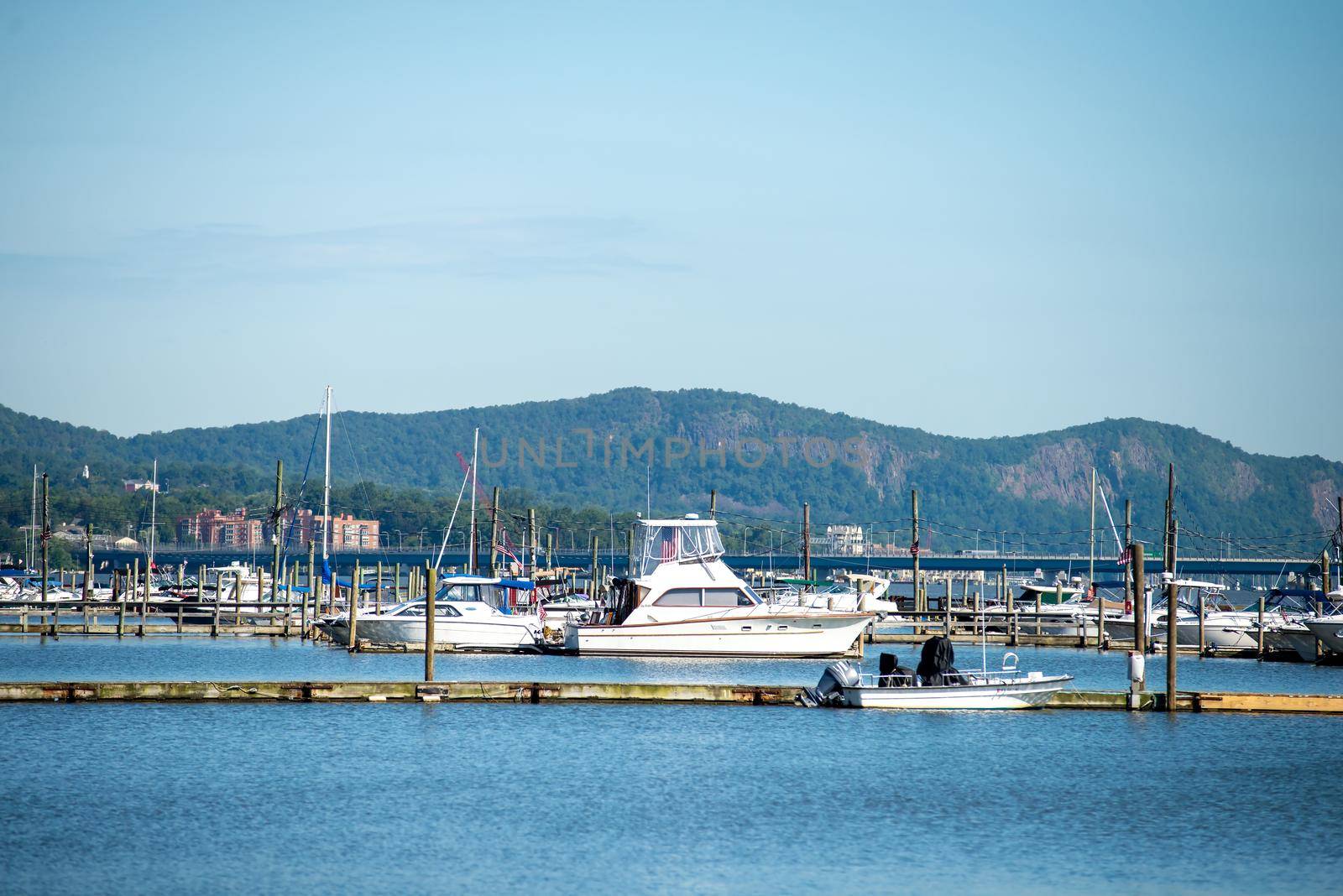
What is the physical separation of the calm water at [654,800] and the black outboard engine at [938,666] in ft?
3.75

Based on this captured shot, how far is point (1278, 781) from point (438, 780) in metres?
18.3

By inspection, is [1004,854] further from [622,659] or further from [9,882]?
[622,659]

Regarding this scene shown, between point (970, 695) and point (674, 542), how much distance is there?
21.1 meters

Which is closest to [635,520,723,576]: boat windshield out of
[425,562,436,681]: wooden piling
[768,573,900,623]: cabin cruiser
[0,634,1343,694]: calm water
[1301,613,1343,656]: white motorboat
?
[768,573,900,623]: cabin cruiser

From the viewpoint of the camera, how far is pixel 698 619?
204 ft

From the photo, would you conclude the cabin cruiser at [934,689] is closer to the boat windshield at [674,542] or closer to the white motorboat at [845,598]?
the boat windshield at [674,542]

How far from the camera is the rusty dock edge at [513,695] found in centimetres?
4381

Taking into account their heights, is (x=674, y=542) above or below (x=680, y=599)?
above

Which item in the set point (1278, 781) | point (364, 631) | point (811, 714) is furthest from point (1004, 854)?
point (364, 631)

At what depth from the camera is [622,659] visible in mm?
65625

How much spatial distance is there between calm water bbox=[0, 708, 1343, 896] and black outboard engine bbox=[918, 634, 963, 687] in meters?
1.14

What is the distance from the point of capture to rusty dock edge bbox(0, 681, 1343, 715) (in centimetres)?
4381

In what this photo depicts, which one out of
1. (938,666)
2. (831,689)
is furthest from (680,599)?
(938,666)

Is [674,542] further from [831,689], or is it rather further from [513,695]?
[513,695]
